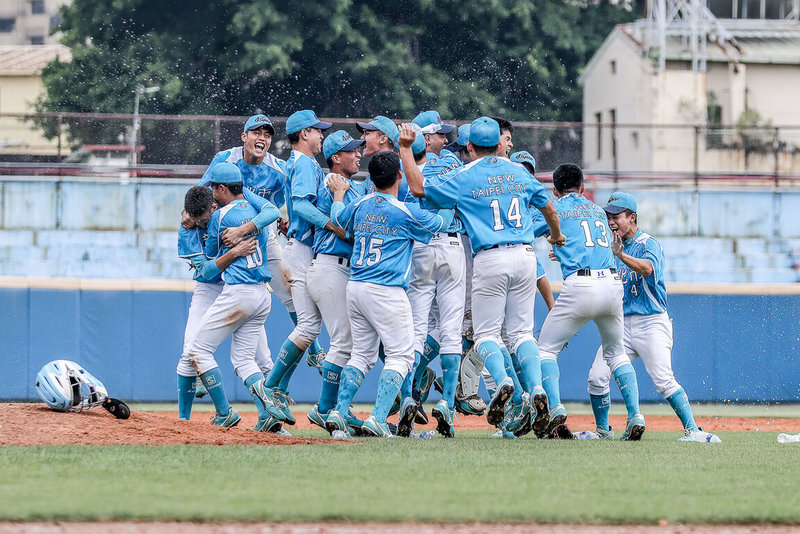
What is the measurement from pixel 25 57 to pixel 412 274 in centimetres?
4045

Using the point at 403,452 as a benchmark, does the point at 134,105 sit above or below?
above

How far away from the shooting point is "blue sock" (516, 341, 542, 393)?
325 inches

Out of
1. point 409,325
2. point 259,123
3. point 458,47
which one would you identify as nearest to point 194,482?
point 409,325

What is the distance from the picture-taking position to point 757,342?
1460 cm

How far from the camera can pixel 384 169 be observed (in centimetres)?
823

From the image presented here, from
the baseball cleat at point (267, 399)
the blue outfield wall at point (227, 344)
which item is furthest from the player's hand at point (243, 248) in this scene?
the blue outfield wall at point (227, 344)

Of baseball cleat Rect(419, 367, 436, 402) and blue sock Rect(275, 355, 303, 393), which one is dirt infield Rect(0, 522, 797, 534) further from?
baseball cleat Rect(419, 367, 436, 402)

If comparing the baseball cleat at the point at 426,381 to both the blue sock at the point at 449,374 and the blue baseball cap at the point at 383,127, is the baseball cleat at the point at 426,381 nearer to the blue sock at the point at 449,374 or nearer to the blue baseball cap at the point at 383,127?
the blue sock at the point at 449,374

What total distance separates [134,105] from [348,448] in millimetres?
25456

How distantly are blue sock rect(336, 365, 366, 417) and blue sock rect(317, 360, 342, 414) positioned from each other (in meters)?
0.43

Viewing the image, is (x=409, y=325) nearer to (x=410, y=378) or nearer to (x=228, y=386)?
(x=410, y=378)

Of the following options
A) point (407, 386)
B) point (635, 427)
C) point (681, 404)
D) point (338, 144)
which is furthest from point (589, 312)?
point (338, 144)

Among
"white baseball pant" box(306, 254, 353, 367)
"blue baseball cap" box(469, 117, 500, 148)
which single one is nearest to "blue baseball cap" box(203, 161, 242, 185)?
"white baseball pant" box(306, 254, 353, 367)

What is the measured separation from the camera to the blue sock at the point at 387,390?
27.2ft
